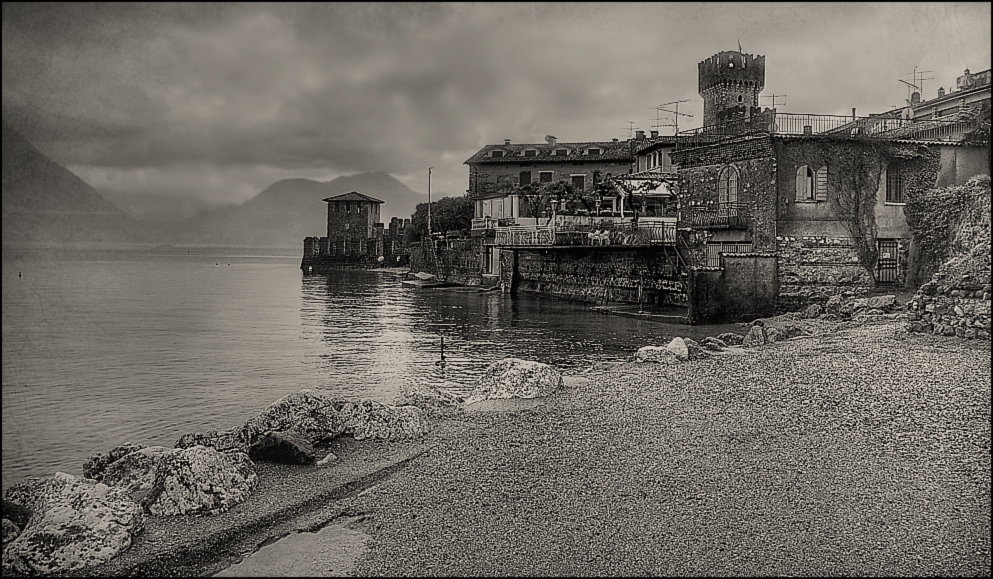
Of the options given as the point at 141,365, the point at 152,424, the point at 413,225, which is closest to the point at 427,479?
the point at 152,424

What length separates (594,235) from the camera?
3209cm

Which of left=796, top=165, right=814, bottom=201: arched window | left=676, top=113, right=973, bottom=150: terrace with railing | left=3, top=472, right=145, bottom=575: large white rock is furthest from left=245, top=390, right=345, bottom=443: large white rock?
left=676, top=113, right=973, bottom=150: terrace with railing

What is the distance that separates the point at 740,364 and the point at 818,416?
467 centimetres

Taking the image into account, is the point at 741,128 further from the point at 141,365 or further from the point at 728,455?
the point at 728,455

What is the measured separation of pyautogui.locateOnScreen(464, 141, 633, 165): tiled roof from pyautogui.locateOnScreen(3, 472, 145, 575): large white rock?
6182 cm

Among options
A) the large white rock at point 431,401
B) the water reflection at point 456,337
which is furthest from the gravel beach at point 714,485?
the water reflection at point 456,337

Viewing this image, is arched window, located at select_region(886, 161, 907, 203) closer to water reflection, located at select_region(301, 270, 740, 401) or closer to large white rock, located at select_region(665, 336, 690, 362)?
water reflection, located at select_region(301, 270, 740, 401)

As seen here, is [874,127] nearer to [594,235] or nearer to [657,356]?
[594,235]

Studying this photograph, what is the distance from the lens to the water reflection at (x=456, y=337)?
16.4 meters

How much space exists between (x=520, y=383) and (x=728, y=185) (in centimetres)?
1945

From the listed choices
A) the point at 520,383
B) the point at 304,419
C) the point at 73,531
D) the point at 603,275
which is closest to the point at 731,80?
the point at 603,275

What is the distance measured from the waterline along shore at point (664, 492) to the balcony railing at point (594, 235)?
18.3 meters

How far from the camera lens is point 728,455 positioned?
754cm

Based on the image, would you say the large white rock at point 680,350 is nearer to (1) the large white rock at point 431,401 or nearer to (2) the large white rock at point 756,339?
(2) the large white rock at point 756,339
